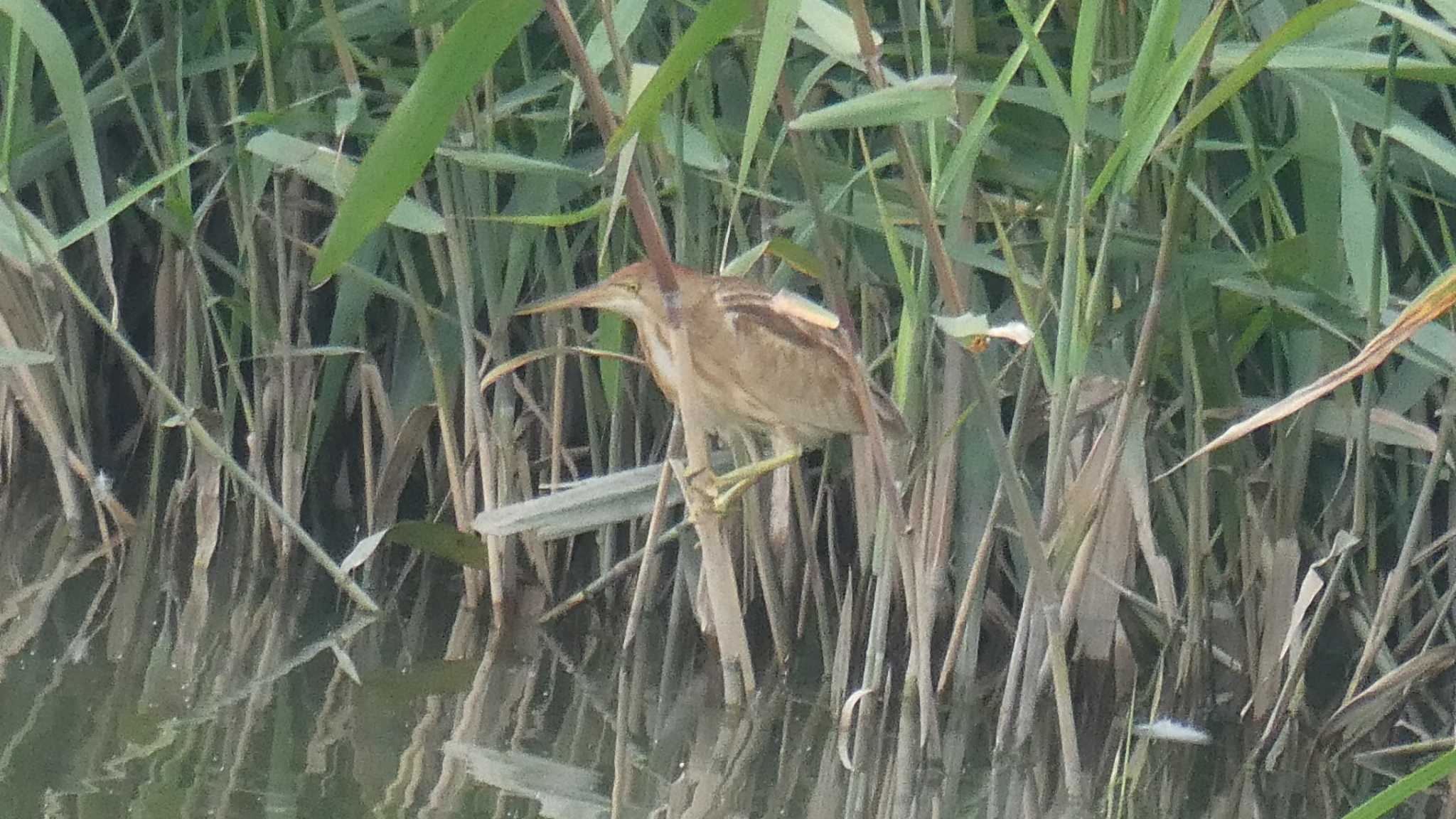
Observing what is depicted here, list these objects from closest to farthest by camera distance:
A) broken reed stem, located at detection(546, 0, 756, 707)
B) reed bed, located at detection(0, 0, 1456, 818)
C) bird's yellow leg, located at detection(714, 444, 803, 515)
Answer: broken reed stem, located at detection(546, 0, 756, 707), reed bed, located at detection(0, 0, 1456, 818), bird's yellow leg, located at detection(714, 444, 803, 515)

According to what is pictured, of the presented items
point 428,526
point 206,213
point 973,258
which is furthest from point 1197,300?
point 206,213

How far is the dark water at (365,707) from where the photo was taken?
211 centimetres

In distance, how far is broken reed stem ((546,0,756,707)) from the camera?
1.67 m

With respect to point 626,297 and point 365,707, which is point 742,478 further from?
point 365,707

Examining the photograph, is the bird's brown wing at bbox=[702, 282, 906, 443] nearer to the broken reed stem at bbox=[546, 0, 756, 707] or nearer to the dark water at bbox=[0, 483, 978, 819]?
the broken reed stem at bbox=[546, 0, 756, 707]

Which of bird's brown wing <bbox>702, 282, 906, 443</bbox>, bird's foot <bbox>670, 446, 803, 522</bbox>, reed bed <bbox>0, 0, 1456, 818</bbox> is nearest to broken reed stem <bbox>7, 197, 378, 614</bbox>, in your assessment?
reed bed <bbox>0, 0, 1456, 818</bbox>

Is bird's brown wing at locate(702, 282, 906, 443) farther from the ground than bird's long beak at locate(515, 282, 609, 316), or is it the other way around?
bird's long beak at locate(515, 282, 609, 316)

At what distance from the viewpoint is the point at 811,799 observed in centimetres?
223

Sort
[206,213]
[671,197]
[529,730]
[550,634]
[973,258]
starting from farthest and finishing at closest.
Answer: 1. [206,213]
2. [550,634]
3. [671,197]
4. [529,730]
5. [973,258]

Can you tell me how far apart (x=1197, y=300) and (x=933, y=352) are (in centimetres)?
41

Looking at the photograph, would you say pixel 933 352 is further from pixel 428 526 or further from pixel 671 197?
pixel 428 526

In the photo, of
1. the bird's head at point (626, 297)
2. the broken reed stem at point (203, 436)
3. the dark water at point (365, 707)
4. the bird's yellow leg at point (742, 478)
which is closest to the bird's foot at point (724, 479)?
the bird's yellow leg at point (742, 478)

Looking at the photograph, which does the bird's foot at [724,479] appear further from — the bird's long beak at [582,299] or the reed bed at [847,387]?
the bird's long beak at [582,299]

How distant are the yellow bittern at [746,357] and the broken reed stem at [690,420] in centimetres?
15
